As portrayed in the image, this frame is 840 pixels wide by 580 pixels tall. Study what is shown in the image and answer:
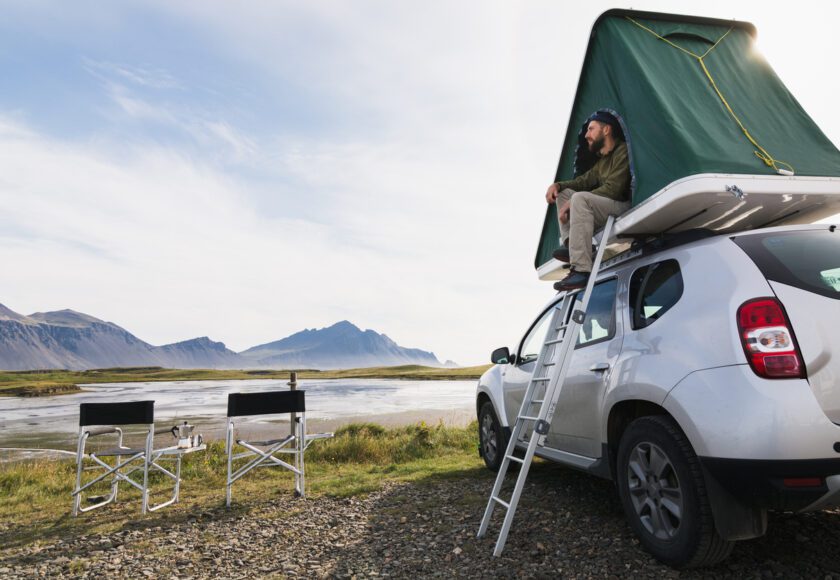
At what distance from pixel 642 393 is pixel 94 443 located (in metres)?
16.0

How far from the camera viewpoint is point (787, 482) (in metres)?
2.66

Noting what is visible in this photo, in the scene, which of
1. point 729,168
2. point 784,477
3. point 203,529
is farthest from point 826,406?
point 203,529

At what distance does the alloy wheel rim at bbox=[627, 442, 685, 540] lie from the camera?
3.24 meters

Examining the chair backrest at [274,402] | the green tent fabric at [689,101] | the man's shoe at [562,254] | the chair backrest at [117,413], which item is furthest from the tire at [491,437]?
the chair backrest at [117,413]

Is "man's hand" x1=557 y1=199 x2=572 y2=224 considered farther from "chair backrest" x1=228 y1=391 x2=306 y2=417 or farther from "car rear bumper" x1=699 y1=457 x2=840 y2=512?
"chair backrest" x1=228 y1=391 x2=306 y2=417

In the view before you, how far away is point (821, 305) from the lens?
280 cm

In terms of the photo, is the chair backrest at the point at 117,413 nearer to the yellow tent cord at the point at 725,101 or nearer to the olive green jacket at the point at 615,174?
the olive green jacket at the point at 615,174

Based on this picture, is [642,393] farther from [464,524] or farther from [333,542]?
[333,542]

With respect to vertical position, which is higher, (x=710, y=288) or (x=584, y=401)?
(x=710, y=288)

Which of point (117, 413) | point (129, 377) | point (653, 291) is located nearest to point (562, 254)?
point (653, 291)

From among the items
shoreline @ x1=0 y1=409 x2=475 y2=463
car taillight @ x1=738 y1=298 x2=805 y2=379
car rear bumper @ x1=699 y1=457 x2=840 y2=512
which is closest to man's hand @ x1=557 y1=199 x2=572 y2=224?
car taillight @ x1=738 y1=298 x2=805 y2=379

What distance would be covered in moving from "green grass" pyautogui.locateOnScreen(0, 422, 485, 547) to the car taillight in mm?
4773

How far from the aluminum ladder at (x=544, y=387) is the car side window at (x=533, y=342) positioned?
0.89 m

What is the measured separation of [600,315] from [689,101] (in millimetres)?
1805
